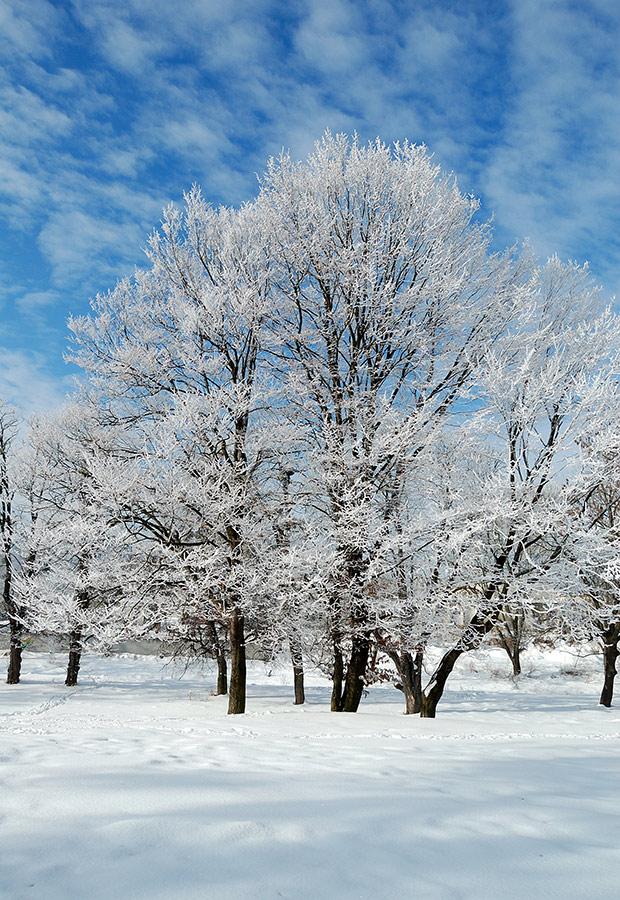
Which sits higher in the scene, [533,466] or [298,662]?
[533,466]

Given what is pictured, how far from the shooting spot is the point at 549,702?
1930 cm

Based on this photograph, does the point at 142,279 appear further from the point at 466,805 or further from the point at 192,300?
the point at 466,805

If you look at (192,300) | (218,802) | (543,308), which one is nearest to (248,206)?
(192,300)

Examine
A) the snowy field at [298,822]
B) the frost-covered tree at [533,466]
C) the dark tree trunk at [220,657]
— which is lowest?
the dark tree trunk at [220,657]

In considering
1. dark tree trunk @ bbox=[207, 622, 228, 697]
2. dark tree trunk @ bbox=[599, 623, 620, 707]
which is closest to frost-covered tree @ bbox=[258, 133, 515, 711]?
dark tree trunk @ bbox=[207, 622, 228, 697]

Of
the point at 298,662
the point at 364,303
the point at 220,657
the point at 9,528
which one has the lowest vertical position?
the point at 220,657

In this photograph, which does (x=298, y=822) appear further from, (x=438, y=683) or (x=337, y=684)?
(x=337, y=684)

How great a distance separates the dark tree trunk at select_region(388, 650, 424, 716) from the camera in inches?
553

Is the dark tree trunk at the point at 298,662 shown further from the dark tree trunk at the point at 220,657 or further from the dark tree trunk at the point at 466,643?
the dark tree trunk at the point at 220,657

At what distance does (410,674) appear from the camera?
14.6m

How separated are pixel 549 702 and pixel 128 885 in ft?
67.1

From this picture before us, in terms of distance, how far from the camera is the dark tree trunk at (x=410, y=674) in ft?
46.1

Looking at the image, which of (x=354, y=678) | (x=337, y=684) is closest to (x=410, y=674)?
(x=337, y=684)

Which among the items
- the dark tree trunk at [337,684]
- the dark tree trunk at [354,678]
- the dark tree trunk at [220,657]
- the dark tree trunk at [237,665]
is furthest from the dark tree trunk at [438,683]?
the dark tree trunk at [220,657]
